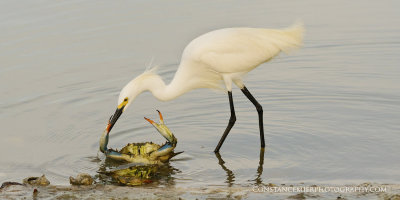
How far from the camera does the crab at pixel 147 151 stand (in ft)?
28.6

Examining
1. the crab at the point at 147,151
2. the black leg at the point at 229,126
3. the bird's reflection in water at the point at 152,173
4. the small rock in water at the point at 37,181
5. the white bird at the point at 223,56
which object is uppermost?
the white bird at the point at 223,56

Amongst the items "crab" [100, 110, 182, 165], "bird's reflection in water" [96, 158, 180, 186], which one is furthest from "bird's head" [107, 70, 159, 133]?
"bird's reflection in water" [96, 158, 180, 186]

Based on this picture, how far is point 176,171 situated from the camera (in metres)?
8.68

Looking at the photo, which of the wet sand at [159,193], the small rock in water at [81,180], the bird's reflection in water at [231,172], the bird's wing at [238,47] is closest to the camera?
the wet sand at [159,193]

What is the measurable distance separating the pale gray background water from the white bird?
0.84 metres

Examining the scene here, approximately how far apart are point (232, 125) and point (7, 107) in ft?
12.5

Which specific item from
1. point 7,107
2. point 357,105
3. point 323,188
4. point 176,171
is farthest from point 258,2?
point 323,188

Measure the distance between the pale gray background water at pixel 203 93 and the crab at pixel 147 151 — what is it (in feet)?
0.85

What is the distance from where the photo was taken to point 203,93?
1127 centimetres

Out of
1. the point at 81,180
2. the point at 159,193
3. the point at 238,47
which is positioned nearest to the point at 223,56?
the point at 238,47

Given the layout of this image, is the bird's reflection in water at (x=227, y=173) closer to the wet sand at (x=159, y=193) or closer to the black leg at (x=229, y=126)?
the black leg at (x=229, y=126)

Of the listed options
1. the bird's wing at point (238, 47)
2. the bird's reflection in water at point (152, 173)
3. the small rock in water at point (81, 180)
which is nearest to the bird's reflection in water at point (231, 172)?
the bird's reflection in water at point (152, 173)

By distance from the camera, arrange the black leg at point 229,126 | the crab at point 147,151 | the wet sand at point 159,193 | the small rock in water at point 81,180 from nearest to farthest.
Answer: the wet sand at point 159,193 → the small rock in water at point 81,180 → the crab at point 147,151 → the black leg at point 229,126

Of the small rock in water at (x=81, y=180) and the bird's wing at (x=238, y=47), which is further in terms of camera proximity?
the bird's wing at (x=238, y=47)
